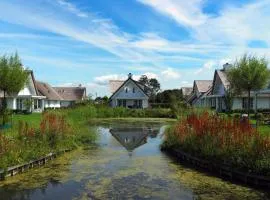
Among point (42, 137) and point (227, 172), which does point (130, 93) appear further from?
point (227, 172)

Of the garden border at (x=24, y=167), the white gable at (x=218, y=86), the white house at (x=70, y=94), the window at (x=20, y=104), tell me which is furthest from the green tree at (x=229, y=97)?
the white house at (x=70, y=94)

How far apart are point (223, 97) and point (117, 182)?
4428 centimetres

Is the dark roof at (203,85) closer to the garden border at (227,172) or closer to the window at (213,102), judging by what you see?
the window at (213,102)

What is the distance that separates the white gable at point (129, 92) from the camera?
70.4 m

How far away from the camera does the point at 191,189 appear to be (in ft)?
42.6

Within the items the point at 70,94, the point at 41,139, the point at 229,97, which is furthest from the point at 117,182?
the point at 70,94

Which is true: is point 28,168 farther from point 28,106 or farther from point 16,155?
point 28,106

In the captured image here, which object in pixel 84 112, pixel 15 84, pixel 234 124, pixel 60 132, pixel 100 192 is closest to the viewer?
pixel 100 192

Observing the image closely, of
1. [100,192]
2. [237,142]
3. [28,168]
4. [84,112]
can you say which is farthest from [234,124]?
[84,112]

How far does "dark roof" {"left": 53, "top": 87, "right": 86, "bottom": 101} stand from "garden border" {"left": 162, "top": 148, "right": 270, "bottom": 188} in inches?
2771

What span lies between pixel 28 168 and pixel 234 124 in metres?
8.09

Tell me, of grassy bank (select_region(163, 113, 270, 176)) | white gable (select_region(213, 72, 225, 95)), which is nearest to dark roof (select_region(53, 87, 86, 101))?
white gable (select_region(213, 72, 225, 95))

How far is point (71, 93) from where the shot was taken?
89.6m

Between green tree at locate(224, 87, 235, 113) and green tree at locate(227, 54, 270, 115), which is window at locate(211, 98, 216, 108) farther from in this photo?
green tree at locate(227, 54, 270, 115)
